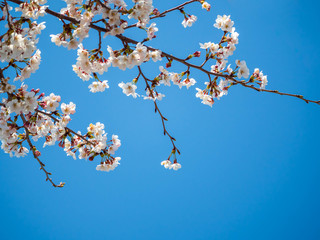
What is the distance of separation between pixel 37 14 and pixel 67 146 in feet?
4.30

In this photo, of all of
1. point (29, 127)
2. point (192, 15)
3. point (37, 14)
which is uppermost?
point (192, 15)

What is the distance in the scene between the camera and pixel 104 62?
7.47 ft

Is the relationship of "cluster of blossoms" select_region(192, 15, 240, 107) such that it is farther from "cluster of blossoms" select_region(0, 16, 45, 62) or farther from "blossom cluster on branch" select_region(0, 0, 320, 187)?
A: "cluster of blossoms" select_region(0, 16, 45, 62)

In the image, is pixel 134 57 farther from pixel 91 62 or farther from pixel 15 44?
pixel 15 44

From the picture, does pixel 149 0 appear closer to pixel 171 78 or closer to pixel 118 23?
pixel 118 23

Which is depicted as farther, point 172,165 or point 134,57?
point 172,165

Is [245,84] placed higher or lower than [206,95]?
lower

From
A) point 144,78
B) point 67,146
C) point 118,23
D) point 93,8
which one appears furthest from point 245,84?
point 67,146

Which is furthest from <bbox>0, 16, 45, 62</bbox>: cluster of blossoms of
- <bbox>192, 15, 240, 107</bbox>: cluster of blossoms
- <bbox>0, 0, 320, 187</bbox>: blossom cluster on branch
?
<bbox>192, 15, 240, 107</bbox>: cluster of blossoms

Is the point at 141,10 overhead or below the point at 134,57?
overhead

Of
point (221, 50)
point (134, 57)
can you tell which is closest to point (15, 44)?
point (134, 57)

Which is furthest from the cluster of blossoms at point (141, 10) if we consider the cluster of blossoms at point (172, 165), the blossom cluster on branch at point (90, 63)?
the cluster of blossoms at point (172, 165)

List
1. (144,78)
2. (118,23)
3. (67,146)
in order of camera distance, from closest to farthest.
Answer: (118,23), (144,78), (67,146)

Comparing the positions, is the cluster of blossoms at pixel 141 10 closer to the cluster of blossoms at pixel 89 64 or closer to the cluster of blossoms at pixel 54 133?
the cluster of blossoms at pixel 89 64
